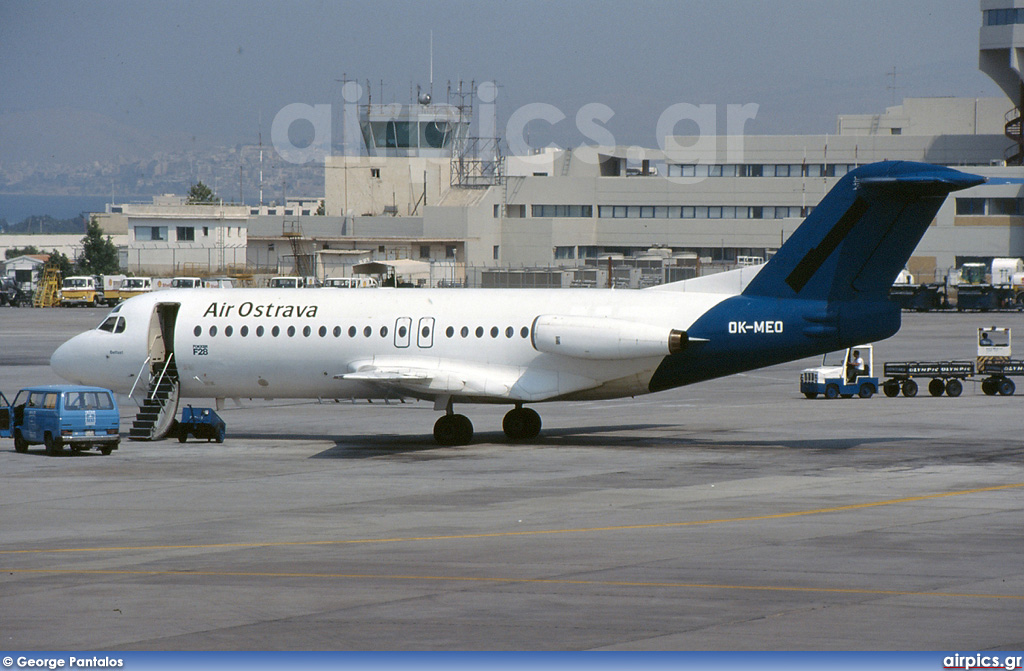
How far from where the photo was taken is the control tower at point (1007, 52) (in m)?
119

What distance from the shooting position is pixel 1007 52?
12056 centimetres

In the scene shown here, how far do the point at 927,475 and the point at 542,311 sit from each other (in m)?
10.4

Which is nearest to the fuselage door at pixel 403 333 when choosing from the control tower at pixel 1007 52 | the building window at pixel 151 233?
the building window at pixel 151 233

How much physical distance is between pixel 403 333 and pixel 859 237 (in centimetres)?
1175

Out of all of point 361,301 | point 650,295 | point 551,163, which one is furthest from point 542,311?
point 551,163

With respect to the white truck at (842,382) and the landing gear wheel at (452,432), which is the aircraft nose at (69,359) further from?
the white truck at (842,382)

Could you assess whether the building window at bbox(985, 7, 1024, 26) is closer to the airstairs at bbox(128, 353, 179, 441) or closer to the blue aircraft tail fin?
the blue aircraft tail fin

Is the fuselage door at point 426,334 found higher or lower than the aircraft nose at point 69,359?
higher

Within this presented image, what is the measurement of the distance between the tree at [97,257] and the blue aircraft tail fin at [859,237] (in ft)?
399

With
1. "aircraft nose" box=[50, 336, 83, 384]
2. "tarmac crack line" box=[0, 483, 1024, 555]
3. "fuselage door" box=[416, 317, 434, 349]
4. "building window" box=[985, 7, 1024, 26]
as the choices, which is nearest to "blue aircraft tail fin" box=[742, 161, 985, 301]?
"tarmac crack line" box=[0, 483, 1024, 555]

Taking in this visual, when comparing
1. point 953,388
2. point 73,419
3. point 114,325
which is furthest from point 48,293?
point 953,388

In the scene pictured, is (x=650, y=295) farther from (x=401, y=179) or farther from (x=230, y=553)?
(x=401, y=179)

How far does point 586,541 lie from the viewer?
757 inches

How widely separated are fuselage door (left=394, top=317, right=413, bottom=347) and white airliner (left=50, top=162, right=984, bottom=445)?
0.04m
